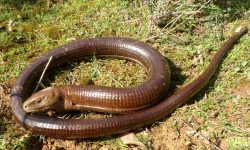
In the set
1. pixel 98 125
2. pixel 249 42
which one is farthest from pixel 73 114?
pixel 249 42

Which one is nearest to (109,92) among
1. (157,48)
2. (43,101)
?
(43,101)

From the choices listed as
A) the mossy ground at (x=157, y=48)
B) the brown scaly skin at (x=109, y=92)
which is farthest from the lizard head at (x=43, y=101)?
the mossy ground at (x=157, y=48)

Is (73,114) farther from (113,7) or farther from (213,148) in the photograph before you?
(113,7)

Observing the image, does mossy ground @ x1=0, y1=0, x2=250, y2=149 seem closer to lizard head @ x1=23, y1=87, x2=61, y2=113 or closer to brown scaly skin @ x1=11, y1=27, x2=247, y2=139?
brown scaly skin @ x1=11, y1=27, x2=247, y2=139

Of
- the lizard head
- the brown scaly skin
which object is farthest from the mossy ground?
the lizard head

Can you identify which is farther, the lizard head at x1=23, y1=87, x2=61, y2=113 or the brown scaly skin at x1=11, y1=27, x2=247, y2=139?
the lizard head at x1=23, y1=87, x2=61, y2=113

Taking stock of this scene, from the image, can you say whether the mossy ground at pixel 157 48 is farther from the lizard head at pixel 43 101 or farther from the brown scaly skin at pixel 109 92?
the lizard head at pixel 43 101
